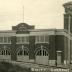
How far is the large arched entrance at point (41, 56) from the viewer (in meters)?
79.0

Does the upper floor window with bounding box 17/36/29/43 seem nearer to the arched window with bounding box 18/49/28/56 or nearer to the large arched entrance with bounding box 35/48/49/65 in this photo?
the arched window with bounding box 18/49/28/56

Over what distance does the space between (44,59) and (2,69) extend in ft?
162

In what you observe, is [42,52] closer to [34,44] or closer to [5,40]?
[34,44]

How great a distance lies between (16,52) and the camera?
272 ft

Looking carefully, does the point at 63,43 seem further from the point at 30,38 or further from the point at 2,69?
the point at 2,69

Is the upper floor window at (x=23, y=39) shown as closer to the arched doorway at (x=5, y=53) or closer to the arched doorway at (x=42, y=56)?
the arched doorway at (x=5, y=53)

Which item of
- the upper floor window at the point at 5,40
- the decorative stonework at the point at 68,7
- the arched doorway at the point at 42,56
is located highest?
the decorative stonework at the point at 68,7

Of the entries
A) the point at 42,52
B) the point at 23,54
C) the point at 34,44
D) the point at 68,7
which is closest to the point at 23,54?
the point at 23,54

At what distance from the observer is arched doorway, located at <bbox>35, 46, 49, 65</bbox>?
79.0 metres

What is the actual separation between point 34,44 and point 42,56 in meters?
3.78

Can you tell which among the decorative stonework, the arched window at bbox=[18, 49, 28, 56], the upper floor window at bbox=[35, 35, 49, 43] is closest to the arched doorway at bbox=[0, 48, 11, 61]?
the arched window at bbox=[18, 49, 28, 56]

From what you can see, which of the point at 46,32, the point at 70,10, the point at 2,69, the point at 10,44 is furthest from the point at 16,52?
the point at 2,69

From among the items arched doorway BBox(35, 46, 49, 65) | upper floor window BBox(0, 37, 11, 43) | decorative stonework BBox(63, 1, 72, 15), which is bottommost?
arched doorway BBox(35, 46, 49, 65)

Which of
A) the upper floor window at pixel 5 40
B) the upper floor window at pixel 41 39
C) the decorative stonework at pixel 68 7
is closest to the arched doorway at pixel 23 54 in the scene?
the upper floor window at pixel 41 39
